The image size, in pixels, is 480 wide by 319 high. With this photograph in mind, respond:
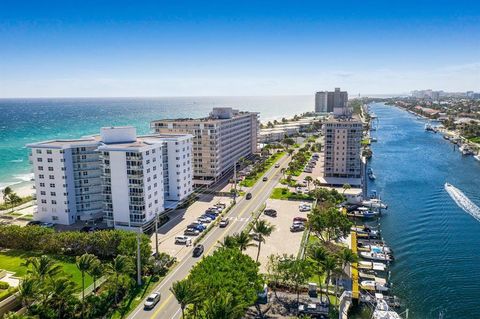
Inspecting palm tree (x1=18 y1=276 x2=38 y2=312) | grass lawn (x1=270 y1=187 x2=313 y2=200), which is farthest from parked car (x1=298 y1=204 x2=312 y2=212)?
palm tree (x1=18 y1=276 x2=38 y2=312)

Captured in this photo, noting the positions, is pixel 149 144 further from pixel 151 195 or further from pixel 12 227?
pixel 12 227

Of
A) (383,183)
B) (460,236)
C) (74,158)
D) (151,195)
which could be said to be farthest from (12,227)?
(383,183)

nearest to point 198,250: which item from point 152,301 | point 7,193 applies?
point 152,301

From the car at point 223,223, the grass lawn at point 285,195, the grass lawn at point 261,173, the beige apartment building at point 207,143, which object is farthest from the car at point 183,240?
the grass lawn at point 261,173

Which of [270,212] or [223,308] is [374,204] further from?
[223,308]

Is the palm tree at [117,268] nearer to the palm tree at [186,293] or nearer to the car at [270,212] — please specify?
the palm tree at [186,293]

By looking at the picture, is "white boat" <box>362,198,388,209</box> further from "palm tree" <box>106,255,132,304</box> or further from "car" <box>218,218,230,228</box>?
"palm tree" <box>106,255,132,304</box>
